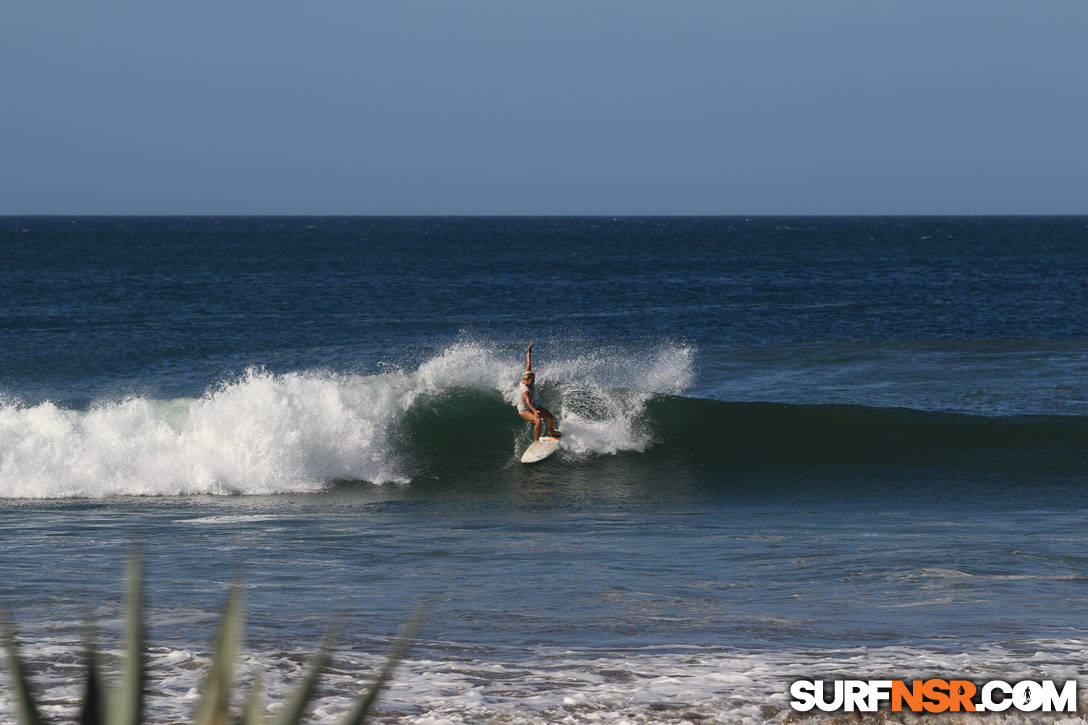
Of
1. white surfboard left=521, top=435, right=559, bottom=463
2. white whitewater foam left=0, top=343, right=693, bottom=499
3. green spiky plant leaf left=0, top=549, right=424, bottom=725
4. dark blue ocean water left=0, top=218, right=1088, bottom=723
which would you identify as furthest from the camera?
white surfboard left=521, top=435, right=559, bottom=463

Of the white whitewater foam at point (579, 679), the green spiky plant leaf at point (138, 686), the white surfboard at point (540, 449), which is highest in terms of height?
the green spiky plant leaf at point (138, 686)

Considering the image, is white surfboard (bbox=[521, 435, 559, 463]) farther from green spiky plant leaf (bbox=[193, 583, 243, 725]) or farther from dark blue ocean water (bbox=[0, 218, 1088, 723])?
green spiky plant leaf (bbox=[193, 583, 243, 725])

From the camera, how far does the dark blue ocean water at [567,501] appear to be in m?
7.12

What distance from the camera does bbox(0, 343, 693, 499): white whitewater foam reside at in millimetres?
15961

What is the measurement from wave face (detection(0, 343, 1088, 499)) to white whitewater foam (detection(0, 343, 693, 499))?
0.09 ft

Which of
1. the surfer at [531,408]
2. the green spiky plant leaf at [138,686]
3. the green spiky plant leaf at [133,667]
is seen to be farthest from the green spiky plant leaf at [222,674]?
the surfer at [531,408]

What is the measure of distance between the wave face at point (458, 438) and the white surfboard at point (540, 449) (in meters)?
0.37

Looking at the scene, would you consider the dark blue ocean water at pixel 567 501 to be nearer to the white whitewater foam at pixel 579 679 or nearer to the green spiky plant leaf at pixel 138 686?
the white whitewater foam at pixel 579 679

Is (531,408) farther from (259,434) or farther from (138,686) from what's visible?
(138,686)

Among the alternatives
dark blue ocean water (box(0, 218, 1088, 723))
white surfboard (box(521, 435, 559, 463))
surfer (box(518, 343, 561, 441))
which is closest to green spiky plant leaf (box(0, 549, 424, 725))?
dark blue ocean water (box(0, 218, 1088, 723))

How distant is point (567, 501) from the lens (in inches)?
590

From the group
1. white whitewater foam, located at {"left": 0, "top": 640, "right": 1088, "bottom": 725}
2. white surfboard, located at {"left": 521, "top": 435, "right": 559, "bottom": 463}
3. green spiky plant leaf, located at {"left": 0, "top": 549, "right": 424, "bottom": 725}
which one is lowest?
white surfboard, located at {"left": 521, "top": 435, "right": 559, "bottom": 463}

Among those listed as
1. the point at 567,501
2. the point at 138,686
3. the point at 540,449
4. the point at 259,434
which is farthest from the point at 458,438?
the point at 138,686

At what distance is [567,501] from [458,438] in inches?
168
